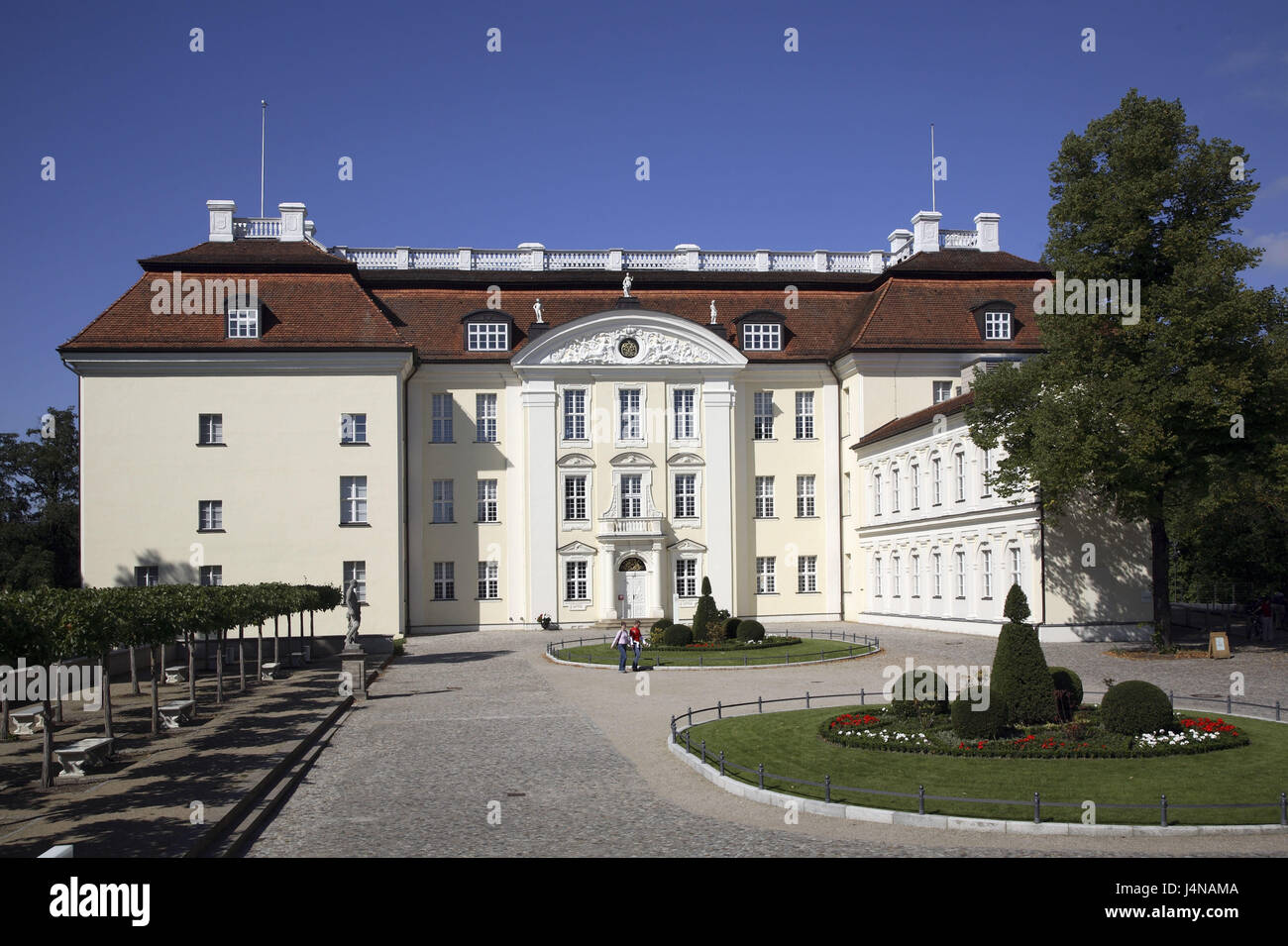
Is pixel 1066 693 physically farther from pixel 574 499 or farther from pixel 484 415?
pixel 484 415

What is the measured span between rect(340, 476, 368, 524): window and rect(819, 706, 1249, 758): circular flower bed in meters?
31.0

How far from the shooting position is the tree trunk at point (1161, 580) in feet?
106

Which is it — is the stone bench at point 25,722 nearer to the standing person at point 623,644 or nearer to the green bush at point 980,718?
the standing person at point 623,644

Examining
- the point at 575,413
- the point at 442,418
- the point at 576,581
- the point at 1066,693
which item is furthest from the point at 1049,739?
the point at 442,418

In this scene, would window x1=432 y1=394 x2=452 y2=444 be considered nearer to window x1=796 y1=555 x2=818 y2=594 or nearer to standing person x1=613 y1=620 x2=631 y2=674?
window x1=796 y1=555 x2=818 y2=594

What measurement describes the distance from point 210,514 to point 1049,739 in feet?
123

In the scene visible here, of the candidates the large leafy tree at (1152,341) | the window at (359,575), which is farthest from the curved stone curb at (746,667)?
the window at (359,575)

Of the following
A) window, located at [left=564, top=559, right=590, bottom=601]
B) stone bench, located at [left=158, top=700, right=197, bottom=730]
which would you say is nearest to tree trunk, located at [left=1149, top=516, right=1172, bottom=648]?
window, located at [left=564, top=559, right=590, bottom=601]

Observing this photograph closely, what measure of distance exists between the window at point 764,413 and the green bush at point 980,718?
35030mm

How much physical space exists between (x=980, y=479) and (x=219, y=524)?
98.4 ft

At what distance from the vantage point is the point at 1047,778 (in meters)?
14.4

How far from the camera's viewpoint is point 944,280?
51.3 metres
